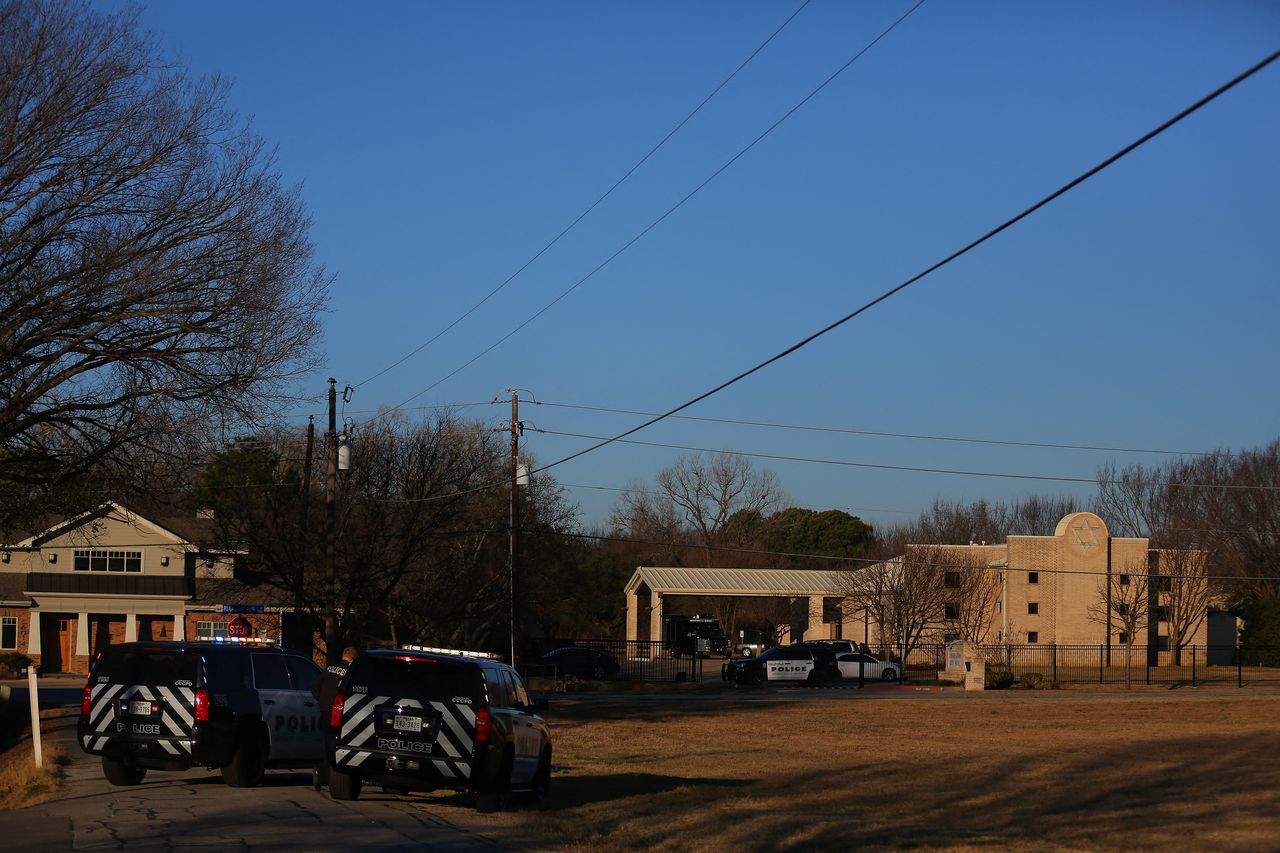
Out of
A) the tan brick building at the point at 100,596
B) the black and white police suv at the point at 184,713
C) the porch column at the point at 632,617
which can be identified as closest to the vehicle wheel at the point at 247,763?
the black and white police suv at the point at 184,713

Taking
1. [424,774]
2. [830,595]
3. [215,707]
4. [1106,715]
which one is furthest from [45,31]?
[830,595]

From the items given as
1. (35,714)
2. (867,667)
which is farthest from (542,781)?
(867,667)

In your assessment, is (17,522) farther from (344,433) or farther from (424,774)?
(344,433)

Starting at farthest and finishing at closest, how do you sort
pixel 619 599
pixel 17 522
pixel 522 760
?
pixel 619 599 < pixel 17 522 < pixel 522 760

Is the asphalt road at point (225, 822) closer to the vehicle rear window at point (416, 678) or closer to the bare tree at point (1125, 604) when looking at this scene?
the vehicle rear window at point (416, 678)

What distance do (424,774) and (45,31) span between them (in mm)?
14499

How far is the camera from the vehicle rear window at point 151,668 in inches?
641

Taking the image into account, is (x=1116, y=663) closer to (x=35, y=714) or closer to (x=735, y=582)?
(x=735, y=582)

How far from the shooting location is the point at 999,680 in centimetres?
5294

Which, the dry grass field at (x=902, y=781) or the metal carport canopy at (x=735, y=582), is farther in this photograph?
the metal carport canopy at (x=735, y=582)

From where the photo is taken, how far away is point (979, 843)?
12.7 m

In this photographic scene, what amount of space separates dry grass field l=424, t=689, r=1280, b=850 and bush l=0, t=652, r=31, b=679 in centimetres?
2749

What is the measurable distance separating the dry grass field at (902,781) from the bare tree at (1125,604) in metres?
31.9

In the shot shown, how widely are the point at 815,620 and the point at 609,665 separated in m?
24.7
